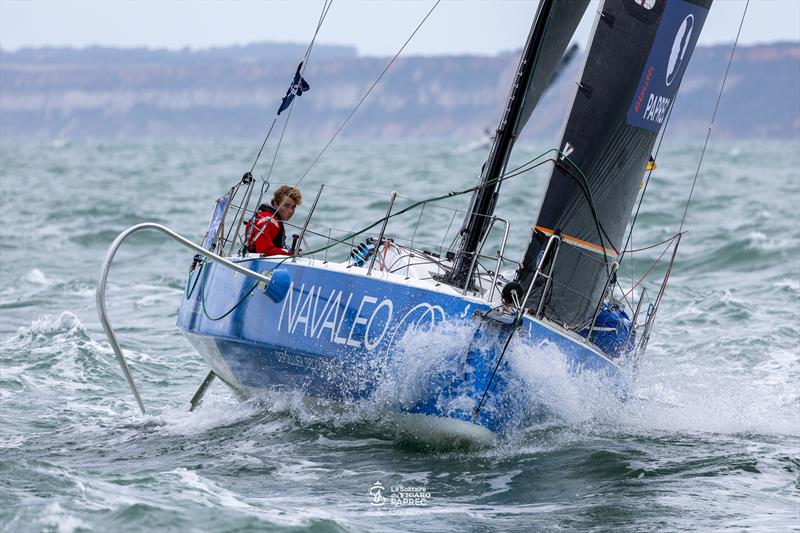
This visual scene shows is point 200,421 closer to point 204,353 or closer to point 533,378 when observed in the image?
point 204,353

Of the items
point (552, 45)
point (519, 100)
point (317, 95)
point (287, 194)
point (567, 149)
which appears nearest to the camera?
point (567, 149)

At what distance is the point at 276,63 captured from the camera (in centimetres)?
13438

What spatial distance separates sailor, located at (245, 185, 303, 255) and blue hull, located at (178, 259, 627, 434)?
0.25m

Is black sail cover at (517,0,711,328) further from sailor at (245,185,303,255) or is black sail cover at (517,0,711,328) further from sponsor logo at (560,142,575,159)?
sailor at (245,185,303,255)

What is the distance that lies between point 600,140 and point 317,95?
128 metres

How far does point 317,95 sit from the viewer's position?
132375mm

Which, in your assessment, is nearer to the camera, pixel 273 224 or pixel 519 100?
pixel 519 100

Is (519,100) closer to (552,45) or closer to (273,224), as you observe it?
(552,45)

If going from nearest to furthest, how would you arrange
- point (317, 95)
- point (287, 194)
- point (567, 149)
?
point (567, 149) < point (287, 194) < point (317, 95)

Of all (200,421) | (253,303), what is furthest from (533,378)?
(200,421)

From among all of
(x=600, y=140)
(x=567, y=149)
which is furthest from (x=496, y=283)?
(x=600, y=140)

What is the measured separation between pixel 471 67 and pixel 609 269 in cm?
12465

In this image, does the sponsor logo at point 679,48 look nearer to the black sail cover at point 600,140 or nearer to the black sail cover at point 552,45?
the black sail cover at point 600,140

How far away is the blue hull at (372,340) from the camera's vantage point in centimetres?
549
